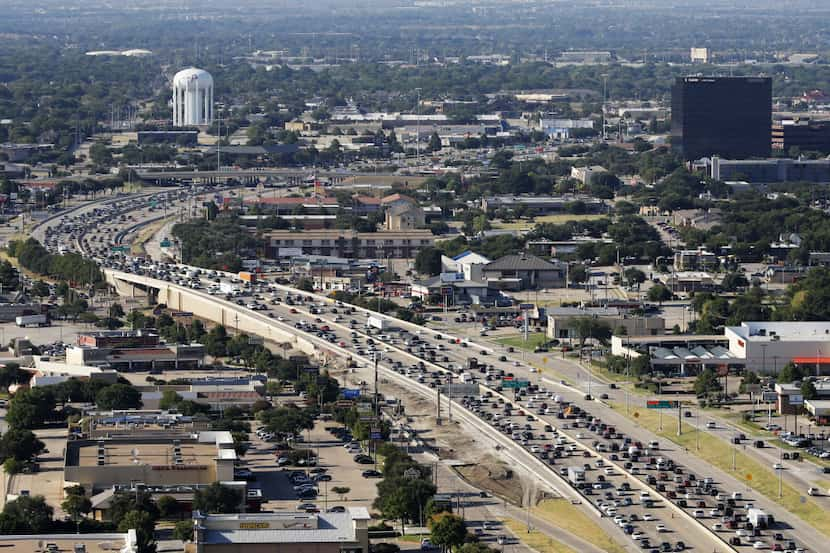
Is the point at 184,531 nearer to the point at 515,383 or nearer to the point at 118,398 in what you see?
the point at 118,398

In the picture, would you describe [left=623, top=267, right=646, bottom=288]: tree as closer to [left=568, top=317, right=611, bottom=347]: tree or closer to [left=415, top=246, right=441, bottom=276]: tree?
[left=415, top=246, right=441, bottom=276]: tree

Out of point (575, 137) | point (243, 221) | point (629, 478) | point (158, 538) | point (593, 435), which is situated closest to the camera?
point (158, 538)

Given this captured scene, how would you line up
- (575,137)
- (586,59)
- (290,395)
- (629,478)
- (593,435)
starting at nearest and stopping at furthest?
1. (629,478)
2. (593,435)
3. (290,395)
4. (575,137)
5. (586,59)

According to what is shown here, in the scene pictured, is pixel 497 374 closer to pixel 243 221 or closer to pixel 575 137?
pixel 243 221

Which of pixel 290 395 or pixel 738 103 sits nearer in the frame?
pixel 290 395

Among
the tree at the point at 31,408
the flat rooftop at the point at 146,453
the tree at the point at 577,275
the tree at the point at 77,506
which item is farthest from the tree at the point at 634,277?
the tree at the point at 77,506

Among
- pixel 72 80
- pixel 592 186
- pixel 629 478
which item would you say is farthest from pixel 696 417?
pixel 72 80

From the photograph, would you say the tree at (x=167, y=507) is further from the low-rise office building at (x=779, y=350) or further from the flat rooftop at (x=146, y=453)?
the low-rise office building at (x=779, y=350)

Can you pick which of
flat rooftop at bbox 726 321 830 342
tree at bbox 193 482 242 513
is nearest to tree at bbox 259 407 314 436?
Result: tree at bbox 193 482 242 513
